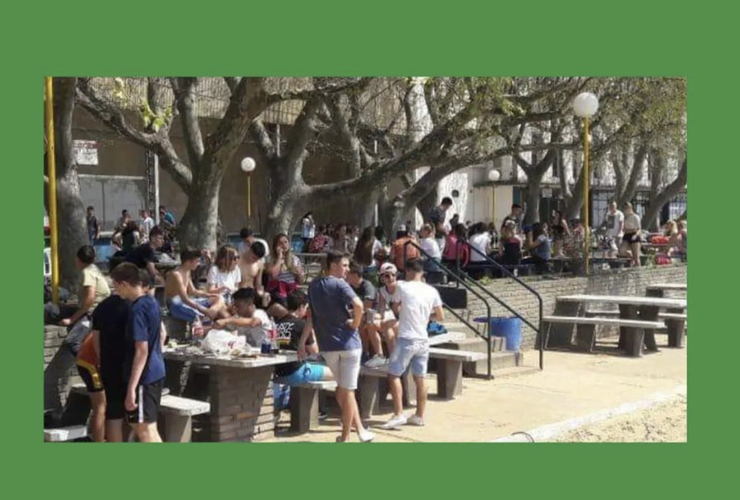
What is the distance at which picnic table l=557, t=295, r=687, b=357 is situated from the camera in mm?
14095

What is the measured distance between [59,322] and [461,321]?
19.5 ft

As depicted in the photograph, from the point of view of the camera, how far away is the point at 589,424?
8.90m

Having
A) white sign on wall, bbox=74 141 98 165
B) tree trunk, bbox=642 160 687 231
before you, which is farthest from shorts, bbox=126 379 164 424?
tree trunk, bbox=642 160 687 231

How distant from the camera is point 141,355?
6.42 meters

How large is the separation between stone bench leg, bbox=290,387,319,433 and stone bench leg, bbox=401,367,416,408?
4.65 ft

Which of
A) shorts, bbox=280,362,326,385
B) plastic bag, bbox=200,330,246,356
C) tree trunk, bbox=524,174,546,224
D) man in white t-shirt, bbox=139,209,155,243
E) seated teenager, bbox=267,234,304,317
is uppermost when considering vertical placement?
tree trunk, bbox=524,174,546,224

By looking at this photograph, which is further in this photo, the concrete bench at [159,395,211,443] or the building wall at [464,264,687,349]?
the building wall at [464,264,687,349]

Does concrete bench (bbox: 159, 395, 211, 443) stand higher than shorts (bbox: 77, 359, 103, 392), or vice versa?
shorts (bbox: 77, 359, 103, 392)

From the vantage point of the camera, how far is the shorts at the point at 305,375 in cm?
846

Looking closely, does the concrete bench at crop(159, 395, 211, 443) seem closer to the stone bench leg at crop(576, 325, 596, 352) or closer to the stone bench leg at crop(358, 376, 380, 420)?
the stone bench leg at crop(358, 376, 380, 420)

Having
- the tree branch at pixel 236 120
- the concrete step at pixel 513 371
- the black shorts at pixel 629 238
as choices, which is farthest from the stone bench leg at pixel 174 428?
the black shorts at pixel 629 238

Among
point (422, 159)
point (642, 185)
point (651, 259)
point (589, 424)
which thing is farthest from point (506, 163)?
point (589, 424)

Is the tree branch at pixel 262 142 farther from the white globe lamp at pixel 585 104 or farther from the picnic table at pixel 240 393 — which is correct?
the picnic table at pixel 240 393

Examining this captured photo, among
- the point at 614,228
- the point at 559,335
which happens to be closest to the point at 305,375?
the point at 559,335
